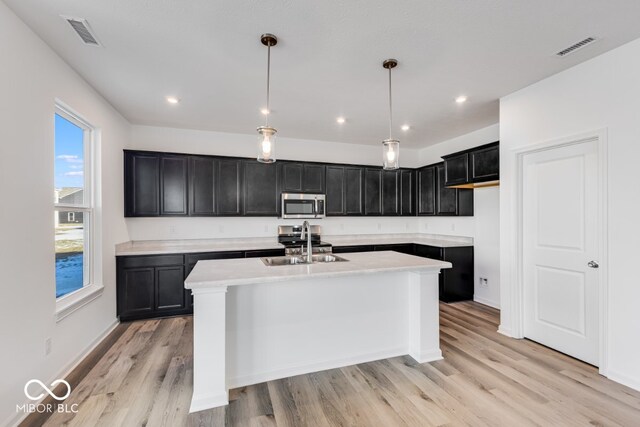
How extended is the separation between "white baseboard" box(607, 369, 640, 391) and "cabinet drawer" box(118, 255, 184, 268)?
4.72 meters

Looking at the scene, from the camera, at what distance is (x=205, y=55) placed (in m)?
2.53

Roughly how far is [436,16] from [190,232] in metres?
4.28

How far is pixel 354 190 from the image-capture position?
209 inches

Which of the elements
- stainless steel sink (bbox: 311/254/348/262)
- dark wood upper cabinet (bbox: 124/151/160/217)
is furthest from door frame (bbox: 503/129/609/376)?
dark wood upper cabinet (bbox: 124/151/160/217)

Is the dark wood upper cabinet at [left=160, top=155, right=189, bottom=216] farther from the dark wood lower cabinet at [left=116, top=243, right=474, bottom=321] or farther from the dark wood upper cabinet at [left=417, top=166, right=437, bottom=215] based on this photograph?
the dark wood upper cabinet at [left=417, top=166, right=437, bottom=215]

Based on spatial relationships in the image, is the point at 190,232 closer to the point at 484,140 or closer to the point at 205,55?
the point at 205,55

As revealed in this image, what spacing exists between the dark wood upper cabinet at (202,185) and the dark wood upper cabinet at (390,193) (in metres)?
3.06

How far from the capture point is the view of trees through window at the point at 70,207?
2.65 metres

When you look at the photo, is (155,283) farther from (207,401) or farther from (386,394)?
(386,394)

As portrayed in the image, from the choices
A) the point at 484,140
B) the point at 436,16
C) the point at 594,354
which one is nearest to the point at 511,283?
the point at 594,354

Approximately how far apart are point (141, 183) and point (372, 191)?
3.81 m

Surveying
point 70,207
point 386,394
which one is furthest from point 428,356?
point 70,207

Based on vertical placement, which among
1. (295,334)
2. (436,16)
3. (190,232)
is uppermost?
(436,16)

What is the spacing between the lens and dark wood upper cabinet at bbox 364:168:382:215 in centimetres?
539
